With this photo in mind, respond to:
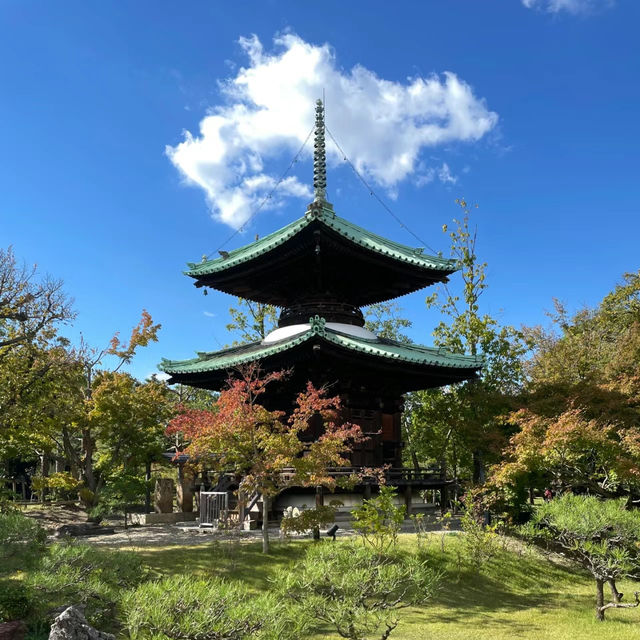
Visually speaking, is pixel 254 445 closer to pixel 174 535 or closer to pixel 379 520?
pixel 379 520

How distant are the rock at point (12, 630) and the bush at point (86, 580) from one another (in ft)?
1.82

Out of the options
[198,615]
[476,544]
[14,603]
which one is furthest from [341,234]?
[198,615]

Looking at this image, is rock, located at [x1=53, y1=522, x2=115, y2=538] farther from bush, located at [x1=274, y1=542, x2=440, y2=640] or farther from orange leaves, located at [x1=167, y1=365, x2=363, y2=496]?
bush, located at [x1=274, y1=542, x2=440, y2=640]

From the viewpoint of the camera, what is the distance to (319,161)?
25.4 m

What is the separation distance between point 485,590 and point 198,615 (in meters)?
11.7

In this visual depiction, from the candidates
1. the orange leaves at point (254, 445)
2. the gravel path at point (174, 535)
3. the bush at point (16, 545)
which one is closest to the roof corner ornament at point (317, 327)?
the orange leaves at point (254, 445)

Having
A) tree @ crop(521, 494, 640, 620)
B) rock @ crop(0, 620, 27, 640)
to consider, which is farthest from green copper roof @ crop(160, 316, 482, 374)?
rock @ crop(0, 620, 27, 640)

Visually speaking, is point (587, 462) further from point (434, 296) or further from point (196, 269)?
point (196, 269)

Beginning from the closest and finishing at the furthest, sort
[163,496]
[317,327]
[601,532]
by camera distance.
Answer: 1. [601,532]
2. [317,327]
3. [163,496]

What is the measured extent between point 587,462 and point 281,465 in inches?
447

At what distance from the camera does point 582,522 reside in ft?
42.4

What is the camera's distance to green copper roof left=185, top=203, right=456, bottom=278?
20.5 m

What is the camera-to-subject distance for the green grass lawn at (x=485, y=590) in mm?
11781

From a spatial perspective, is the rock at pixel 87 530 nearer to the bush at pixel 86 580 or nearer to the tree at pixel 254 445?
the tree at pixel 254 445
